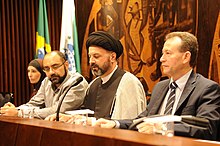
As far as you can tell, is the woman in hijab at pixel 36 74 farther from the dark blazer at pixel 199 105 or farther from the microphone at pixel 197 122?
the microphone at pixel 197 122

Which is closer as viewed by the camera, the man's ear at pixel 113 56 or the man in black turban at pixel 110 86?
the man in black turban at pixel 110 86

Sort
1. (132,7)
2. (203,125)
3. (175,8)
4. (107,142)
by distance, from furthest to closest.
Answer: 1. (132,7)
2. (175,8)
3. (203,125)
4. (107,142)

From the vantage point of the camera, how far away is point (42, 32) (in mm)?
6109

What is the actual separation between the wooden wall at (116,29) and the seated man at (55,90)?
3.37 feet

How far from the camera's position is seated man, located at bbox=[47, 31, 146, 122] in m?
3.49

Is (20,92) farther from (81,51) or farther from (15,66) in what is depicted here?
(81,51)

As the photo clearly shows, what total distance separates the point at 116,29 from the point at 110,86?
5.68 feet

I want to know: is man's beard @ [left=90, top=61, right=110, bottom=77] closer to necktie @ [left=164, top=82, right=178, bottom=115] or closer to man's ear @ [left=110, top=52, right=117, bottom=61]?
man's ear @ [left=110, top=52, right=117, bottom=61]

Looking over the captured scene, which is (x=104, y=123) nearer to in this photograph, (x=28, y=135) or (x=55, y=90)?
(x=28, y=135)

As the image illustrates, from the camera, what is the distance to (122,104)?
348 centimetres

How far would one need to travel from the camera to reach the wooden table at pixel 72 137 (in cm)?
172

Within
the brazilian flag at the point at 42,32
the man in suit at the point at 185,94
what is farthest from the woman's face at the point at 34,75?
the man in suit at the point at 185,94

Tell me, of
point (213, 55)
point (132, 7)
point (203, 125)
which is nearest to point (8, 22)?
point (132, 7)

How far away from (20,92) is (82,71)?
40.2 inches
